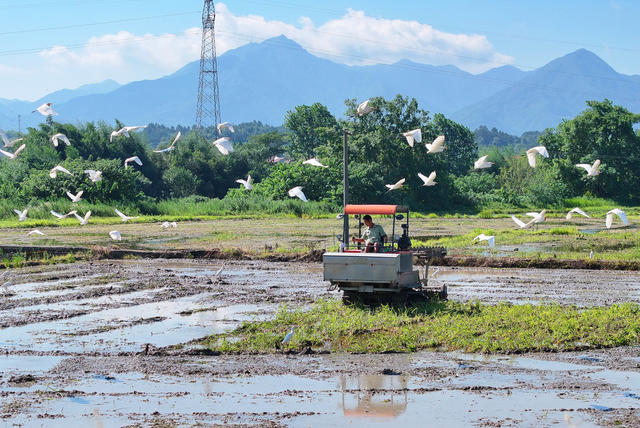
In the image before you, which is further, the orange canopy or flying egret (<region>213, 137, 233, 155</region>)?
flying egret (<region>213, 137, 233, 155</region>)

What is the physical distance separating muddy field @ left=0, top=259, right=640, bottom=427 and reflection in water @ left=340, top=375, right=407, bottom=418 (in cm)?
1

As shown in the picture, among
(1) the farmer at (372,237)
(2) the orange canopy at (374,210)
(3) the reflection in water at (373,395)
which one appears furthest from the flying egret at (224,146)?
(3) the reflection in water at (373,395)

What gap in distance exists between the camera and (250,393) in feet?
27.6

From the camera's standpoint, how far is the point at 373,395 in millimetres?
8336

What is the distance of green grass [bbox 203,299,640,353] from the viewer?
34.6ft

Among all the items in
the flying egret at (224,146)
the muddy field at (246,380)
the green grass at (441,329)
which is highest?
the flying egret at (224,146)

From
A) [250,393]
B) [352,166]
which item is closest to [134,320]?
[250,393]

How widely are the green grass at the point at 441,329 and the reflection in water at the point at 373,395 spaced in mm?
1426

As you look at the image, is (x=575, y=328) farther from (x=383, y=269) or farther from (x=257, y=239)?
(x=257, y=239)

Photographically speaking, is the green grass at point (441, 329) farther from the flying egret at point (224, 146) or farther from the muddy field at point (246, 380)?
the flying egret at point (224, 146)

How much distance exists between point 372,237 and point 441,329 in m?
2.28

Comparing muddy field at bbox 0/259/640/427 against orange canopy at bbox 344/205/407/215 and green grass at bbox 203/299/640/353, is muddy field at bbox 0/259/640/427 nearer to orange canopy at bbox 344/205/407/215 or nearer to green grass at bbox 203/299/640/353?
green grass at bbox 203/299/640/353

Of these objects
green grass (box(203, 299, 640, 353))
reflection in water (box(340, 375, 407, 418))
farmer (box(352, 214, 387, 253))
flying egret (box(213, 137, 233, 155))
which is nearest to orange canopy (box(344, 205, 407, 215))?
farmer (box(352, 214, 387, 253))

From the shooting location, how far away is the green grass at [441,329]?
10547 mm
